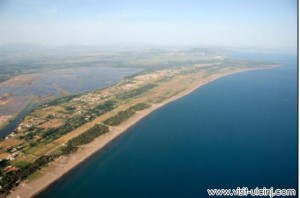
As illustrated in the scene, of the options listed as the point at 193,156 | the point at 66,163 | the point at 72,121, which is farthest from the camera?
the point at 72,121

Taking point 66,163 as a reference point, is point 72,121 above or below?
above

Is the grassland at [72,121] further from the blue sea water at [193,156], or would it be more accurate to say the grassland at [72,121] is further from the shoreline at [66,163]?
the blue sea water at [193,156]

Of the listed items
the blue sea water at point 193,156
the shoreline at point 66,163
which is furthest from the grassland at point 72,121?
the blue sea water at point 193,156

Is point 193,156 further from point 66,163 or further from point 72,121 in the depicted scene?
point 72,121

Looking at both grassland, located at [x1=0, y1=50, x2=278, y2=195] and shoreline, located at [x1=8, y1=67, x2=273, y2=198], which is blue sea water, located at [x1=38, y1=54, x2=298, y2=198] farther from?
grassland, located at [x1=0, y1=50, x2=278, y2=195]

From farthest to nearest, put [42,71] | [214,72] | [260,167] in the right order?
[42,71] < [214,72] < [260,167]

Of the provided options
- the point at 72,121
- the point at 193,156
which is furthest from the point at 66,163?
the point at 193,156

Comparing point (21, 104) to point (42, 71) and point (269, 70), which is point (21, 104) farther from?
point (269, 70)

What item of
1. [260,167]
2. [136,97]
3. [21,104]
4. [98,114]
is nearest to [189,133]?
[260,167]
